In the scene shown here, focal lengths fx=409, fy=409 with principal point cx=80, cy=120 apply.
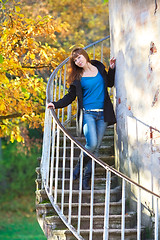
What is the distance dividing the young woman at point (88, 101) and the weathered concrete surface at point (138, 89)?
8.8 inches

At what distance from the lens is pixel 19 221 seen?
1542 cm

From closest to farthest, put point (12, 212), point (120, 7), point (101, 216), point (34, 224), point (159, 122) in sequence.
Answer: point (159, 122)
point (101, 216)
point (120, 7)
point (34, 224)
point (12, 212)

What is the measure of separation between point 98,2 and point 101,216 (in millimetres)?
13010

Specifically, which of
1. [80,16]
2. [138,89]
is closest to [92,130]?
[138,89]

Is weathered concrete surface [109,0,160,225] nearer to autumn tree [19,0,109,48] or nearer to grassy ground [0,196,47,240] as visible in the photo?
autumn tree [19,0,109,48]

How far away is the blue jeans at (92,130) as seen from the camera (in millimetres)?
4812

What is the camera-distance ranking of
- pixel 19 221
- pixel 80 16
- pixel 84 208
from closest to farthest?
pixel 84 208 < pixel 80 16 < pixel 19 221

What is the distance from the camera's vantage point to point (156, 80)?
4.24 meters

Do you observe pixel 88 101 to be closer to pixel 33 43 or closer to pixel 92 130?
pixel 92 130

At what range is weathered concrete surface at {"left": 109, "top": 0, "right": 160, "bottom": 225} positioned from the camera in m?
4.26

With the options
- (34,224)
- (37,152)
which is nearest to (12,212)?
(34,224)

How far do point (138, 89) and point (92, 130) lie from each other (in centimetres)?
73

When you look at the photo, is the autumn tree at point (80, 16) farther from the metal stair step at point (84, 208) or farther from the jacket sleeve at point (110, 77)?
the metal stair step at point (84, 208)

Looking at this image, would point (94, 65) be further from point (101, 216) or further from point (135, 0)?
point (101, 216)
